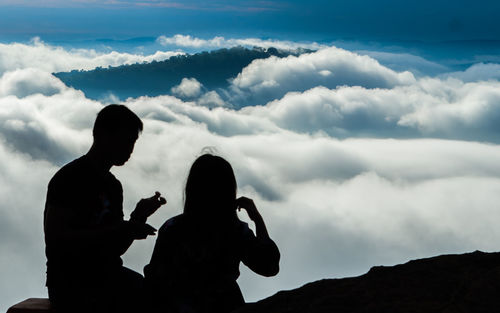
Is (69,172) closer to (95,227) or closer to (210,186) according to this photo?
(95,227)

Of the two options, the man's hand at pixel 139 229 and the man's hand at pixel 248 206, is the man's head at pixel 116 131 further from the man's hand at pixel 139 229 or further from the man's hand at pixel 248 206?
the man's hand at pixel 248 206

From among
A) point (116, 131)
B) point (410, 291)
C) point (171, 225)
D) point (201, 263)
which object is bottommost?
point (410, 291)

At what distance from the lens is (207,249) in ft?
10.3

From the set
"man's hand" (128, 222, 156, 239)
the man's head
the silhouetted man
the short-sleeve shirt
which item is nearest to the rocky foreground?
"man's hand" (128, 222, 156, 239)

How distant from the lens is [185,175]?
323cm

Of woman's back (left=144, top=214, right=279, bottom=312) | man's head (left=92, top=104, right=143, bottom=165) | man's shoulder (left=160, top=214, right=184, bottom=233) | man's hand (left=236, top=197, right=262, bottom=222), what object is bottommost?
woman's back (left=144, top=214, right=279, bottom=312)

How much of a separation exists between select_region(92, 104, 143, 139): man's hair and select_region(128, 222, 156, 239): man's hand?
717mm

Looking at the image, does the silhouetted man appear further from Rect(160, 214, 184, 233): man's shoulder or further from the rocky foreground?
the rocky foreground

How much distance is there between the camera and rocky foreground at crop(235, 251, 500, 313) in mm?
2711

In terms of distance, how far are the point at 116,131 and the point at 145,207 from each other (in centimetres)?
62

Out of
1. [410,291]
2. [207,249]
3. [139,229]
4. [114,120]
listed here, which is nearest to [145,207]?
[139,229]

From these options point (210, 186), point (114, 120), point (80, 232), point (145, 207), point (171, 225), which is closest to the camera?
point (210, 186)

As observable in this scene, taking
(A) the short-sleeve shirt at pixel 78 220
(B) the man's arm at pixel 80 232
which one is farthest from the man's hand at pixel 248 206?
(A) the short-sleeve shirt at pixel 78 220

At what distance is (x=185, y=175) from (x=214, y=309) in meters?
0.88
